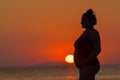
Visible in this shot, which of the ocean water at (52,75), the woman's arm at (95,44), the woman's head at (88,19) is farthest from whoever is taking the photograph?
the ocean water at (52,75)

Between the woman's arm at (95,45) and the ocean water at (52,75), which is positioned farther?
the ocean water at (52,75)

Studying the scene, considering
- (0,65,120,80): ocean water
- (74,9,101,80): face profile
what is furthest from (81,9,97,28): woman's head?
(0,65,120,80): ocean water

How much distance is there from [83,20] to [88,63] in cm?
59

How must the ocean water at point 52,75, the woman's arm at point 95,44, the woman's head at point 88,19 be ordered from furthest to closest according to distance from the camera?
the ocean water at point 52,75
the woman's head at point 88,19
the woman's arm at point 95,44

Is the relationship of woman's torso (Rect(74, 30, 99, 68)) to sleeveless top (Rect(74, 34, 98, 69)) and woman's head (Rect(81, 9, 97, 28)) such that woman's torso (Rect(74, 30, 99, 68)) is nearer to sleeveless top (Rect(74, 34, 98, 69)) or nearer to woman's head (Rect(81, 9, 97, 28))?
sleeveless top (Rect(74, 34, 98, 69))

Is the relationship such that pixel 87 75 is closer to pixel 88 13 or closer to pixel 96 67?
pixel 96 67

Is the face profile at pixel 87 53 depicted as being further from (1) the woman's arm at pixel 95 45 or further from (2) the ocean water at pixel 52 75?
(2) the ocean water at pixel 52 75

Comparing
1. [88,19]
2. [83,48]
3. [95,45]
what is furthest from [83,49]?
[88,19]

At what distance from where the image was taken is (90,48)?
6934 mm

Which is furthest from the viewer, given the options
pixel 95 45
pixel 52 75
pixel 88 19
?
pixel 52 75

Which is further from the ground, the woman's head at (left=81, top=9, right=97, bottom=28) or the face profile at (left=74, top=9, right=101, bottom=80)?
the woman's head at (left=81, top=9, right=97, bottom=28)

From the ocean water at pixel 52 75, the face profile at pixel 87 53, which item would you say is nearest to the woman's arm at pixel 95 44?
the face profile at pixel 87 53

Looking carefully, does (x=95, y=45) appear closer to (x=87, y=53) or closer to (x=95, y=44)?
(x=95, y=44)

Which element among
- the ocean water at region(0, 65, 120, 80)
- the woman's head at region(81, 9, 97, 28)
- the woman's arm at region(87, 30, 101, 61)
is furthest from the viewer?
the ocean water at region(0, 65, 120, 80)
